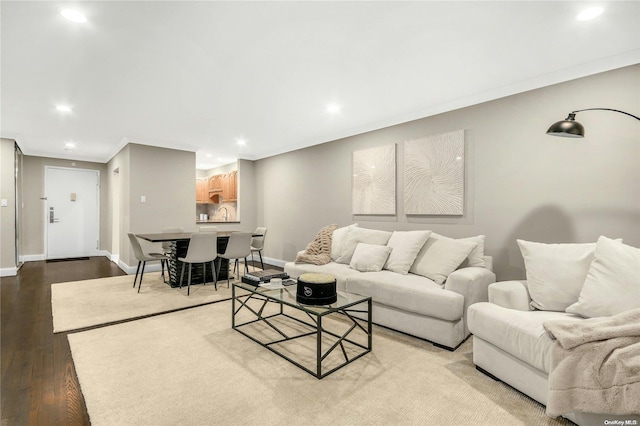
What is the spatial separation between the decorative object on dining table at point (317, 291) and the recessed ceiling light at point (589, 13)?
2.46 meters

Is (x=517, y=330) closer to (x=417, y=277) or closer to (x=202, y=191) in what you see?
(x=417, y=277)

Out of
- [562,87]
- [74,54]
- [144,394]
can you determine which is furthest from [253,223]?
[562,87]

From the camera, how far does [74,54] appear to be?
2.59m

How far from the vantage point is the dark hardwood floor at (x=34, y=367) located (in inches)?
68.8

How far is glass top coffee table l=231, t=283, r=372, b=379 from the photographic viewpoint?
2227 millimetres

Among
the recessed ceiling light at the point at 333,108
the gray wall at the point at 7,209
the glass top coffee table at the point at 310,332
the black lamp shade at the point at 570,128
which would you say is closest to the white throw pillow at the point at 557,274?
the black lamp shade at the point at 570,128

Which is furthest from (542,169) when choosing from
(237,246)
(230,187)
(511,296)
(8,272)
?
(8,272)

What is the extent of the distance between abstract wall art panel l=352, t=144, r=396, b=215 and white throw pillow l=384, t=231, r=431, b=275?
Answer: 2.90 ft

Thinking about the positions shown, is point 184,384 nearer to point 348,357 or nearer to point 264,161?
point 348,357

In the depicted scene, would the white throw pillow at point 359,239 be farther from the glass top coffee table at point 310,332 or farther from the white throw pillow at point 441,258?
the glass top coffee table at point 310,332

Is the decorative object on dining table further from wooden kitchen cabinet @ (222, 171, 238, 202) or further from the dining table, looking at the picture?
wooden kitchen cabinet @ (222, 171, 238, 202)

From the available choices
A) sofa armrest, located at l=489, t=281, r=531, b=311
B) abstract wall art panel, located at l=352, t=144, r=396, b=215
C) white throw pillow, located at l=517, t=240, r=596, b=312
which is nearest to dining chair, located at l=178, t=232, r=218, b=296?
abstract wall art panel, located at l=352, t=144, r=396, b=215

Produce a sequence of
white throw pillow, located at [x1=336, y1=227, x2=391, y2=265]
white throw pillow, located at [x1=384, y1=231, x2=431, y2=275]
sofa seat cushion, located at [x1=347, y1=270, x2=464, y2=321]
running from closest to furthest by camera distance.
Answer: sofa seat cushion, located at [x1=347, y1=270, x2=464, y2=321] → white throw pillow, located at [x1=384, y1=231, x2=431, y2=275] → white throw pillow, located at [x1=336, y1=227, x2=391, y2=265]

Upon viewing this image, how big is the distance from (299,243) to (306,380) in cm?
398
